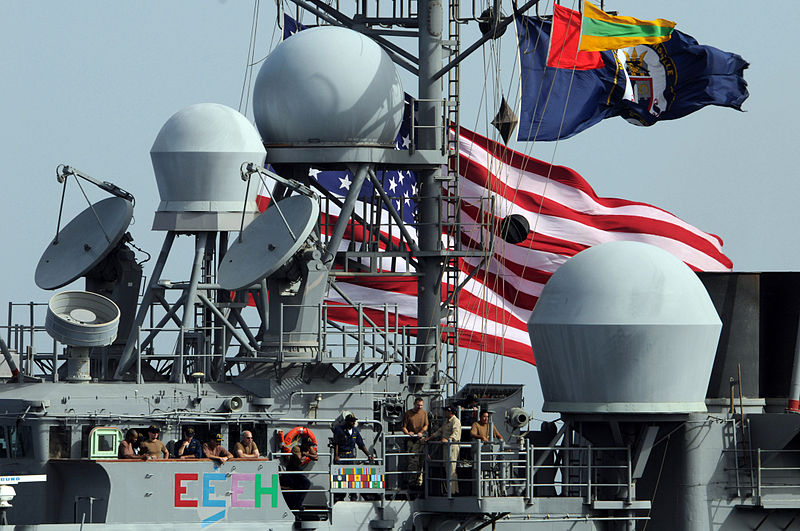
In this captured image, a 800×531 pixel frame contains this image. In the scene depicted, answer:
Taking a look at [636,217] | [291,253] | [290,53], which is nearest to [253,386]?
[291,253]

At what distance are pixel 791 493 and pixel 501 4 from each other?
11.9 metres

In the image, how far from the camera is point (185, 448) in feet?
90.8

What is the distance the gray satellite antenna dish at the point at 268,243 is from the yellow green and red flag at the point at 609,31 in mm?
7723

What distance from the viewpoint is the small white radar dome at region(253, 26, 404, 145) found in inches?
1276

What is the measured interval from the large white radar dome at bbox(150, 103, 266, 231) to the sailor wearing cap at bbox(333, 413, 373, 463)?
4.87 metres

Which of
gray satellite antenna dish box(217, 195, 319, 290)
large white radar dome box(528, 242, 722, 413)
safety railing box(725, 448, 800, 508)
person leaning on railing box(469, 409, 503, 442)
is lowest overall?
safety railing box(725, 448, 800, 508)

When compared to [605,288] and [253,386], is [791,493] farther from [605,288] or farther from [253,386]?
[253,386]

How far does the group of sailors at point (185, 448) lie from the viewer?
1073 inches

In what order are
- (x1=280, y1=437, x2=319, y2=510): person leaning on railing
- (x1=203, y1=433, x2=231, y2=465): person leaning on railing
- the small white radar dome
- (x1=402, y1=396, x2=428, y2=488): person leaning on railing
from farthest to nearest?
the small white radar dome → (x1=402, y1=396, x2=428, y2=488): person leaning on railing → (x1=280, y1=437, x2=319, y2=510): person leaning on railing → (x1=203, y1=433, x2=231, y2=465): person leaning on railing

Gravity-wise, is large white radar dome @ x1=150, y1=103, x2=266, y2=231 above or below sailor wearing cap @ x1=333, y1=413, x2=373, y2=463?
above

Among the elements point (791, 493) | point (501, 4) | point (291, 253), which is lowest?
point (791, 493)

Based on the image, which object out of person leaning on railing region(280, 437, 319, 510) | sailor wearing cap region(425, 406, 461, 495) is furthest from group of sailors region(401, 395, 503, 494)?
person leaning on railing region(280, 437, 319, 510)

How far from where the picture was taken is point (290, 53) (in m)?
32.7

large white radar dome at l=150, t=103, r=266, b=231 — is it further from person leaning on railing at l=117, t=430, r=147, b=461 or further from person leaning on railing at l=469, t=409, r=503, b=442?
person leaning on railing at l=469, t=409, r=503, b=442
